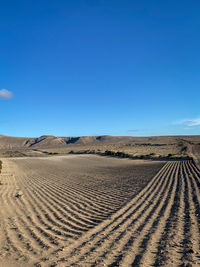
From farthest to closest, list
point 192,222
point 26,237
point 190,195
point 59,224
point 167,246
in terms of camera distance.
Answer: point 190,195 → point 59,224 → point 192,222 → point 26,237 → point 167,246

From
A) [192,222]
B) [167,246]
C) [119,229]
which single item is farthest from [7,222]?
[192,222]

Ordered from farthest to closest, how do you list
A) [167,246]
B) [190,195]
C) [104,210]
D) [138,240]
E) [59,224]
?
[190,195]
[104,210]
[59,224]
[138,240]
[167,246]

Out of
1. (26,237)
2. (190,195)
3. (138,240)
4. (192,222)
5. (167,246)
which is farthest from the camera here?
(190,195)

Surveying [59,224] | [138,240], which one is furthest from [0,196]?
[138,240]

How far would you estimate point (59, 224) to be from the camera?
20.0 feet

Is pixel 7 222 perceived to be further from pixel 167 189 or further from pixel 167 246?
pixel 167 189

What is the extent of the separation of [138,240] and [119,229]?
816 millimetres

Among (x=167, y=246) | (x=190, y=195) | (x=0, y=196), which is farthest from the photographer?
(x=0, y=196)

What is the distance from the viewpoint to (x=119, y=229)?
17.9 ft

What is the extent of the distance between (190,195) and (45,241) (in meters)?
6.10

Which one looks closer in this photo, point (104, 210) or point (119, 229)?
point (119, 229)

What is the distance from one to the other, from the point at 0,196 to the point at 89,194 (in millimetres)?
3881

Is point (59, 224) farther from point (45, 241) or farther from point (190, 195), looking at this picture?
point (190, 195)

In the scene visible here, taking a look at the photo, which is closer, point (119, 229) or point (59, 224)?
point (119, 229)
